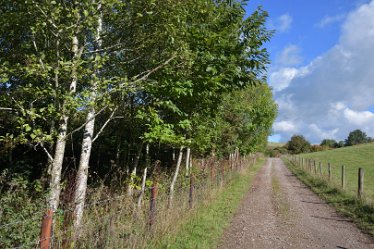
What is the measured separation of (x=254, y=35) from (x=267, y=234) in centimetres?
491

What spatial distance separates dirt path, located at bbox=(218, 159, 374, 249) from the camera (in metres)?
7.80

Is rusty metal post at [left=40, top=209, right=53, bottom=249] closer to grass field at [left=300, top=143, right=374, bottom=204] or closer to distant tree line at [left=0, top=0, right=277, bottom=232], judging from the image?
distant tree line at [left=0, top=0, right=277, bottom=232]

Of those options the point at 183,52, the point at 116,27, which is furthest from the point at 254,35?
the point at 116,27

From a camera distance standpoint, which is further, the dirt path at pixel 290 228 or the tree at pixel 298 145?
the tree at pixel 298 145

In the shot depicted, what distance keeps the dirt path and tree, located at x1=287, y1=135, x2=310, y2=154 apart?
119794 millimetres

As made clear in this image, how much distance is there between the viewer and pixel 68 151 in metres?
15.6

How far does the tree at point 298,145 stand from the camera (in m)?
128

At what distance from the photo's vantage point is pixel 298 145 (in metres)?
129

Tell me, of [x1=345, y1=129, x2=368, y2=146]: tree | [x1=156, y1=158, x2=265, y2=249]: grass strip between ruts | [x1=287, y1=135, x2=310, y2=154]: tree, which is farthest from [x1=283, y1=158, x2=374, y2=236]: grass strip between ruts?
[x1=345, y1=129, x2=368, y2=146]: tree

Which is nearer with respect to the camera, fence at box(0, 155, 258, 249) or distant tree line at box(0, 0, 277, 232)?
fence at box(0, 155, 258, 249)

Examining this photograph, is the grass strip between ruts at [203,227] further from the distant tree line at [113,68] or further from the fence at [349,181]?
the fence at [349,181]

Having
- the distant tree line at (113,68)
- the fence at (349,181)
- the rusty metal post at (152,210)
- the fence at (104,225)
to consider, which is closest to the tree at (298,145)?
the fence at (349,181)

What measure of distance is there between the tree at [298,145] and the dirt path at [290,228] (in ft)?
393

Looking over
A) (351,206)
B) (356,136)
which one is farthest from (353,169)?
(356,136)
